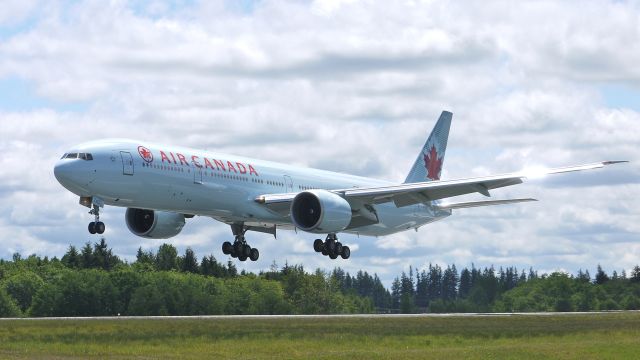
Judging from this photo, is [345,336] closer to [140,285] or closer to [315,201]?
[315,201]

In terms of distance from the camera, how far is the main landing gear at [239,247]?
68.1 metres

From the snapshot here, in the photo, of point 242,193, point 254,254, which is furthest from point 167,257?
point 242,193

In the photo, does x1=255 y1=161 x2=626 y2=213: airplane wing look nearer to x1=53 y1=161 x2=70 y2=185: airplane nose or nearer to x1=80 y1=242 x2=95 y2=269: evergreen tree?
x1=53 y1=161 x2=70 y2=185: airplane nose

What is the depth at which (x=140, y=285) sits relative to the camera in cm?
11462

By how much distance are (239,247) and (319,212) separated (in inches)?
343

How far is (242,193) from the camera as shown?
2421 inches

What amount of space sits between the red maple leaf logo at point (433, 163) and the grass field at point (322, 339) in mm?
14759

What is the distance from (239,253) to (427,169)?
59.7 ft

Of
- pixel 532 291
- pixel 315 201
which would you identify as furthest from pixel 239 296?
pixel 315 201

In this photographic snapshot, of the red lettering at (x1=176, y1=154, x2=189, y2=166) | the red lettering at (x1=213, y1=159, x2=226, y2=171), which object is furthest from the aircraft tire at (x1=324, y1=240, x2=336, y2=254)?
the red lettering at (x1=176, y1=154, x2=189, y2=166)

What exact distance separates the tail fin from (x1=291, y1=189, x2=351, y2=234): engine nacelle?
1808 centimetres

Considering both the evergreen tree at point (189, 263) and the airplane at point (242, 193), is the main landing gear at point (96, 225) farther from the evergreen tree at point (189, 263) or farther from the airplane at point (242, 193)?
the evergreen tree at point (189, 263)

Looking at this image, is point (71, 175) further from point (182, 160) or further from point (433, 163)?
point (433, 163)

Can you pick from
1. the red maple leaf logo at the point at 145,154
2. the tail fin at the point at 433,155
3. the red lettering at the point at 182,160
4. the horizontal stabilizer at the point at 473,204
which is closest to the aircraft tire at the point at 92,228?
the red maple leaf logo at the point at 145,154
